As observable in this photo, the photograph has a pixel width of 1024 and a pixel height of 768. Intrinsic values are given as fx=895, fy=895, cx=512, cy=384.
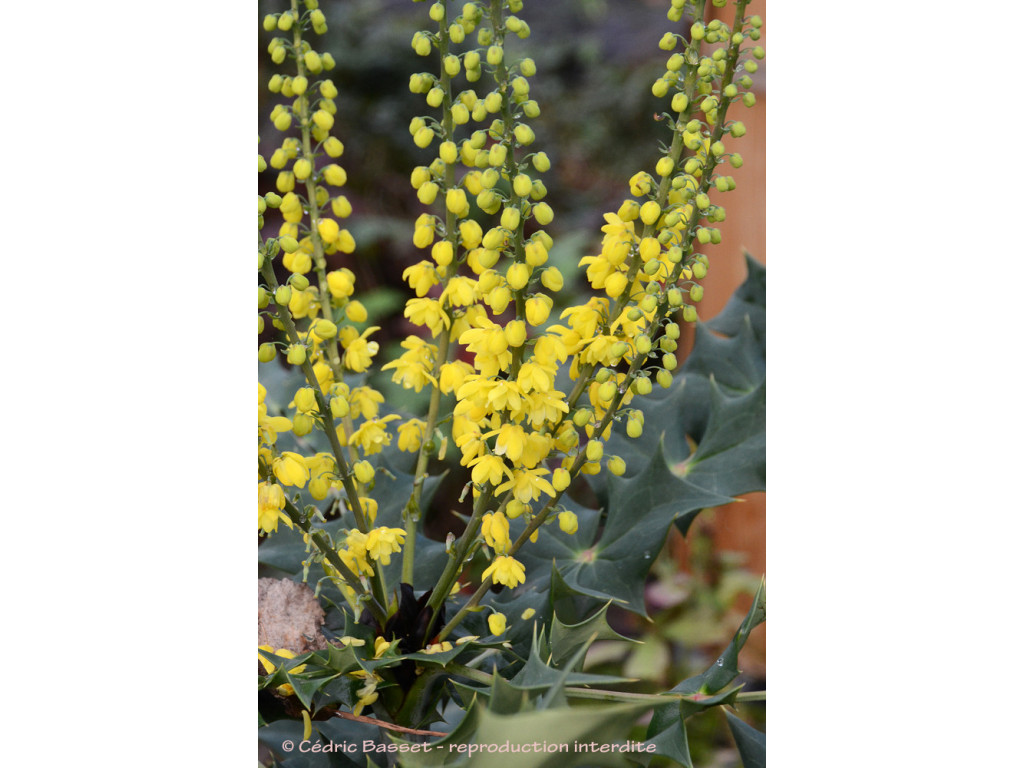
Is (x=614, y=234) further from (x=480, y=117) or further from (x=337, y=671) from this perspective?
(x=337, y=671)

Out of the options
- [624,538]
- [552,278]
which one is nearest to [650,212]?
[552,278]

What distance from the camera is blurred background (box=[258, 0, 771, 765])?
1.00 m

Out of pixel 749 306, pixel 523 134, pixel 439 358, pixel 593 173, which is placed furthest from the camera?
pixel 593 173

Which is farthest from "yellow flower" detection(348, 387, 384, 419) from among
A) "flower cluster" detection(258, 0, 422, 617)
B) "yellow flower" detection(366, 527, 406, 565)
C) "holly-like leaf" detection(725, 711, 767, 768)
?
"holly-like leaf" detection(725, 711, 767, 768)

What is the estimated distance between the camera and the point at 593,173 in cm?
129

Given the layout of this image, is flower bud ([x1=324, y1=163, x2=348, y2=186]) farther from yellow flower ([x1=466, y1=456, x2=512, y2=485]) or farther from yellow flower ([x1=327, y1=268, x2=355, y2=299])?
yellow flower ([x1=466, y1=456, x2=512, y2=485])

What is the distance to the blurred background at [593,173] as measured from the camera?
3.28 ft

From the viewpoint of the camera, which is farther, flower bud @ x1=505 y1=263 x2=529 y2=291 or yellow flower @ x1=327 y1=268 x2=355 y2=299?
yellow flower @ x1=327 y1=268 x2=355 y2=299

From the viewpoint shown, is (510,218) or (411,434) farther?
(411,434)

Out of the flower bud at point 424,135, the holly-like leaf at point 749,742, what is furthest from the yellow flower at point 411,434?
the holly-like leaf at point 749,742

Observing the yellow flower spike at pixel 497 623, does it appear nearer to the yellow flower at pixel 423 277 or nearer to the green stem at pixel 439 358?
the green stem at pixel 439 358

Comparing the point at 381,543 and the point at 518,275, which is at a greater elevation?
the point at 518,275

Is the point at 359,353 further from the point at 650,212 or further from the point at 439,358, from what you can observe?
the point at 650,212

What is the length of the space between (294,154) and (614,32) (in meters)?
0.60
